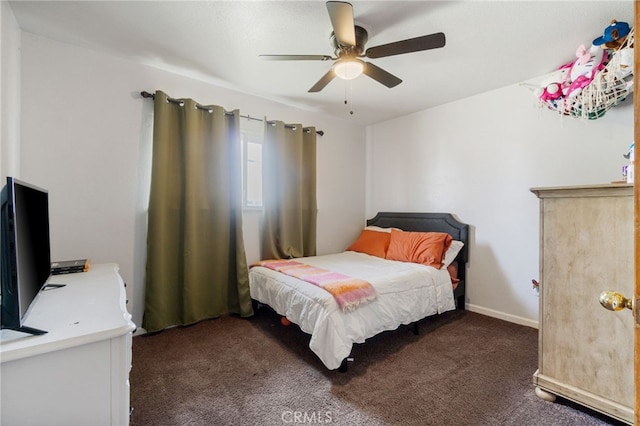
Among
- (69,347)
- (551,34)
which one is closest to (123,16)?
(69,347)

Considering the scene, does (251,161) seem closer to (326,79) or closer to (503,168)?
(326,79)

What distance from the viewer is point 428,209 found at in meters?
3.58

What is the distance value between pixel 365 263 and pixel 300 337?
3.29 ft

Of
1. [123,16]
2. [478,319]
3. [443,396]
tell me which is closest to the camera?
[443,396]

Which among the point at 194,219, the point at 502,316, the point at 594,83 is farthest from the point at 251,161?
the point at 502,316

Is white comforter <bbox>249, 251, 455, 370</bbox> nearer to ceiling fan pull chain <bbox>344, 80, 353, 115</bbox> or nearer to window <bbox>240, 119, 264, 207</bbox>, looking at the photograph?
window <bbox>240, 119, 264, 207</bbox>

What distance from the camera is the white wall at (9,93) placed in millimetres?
1684

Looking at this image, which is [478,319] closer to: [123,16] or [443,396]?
[443,396]

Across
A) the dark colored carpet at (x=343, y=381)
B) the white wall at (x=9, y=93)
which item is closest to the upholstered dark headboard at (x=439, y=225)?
the dark colored carpet at (x=343, y=381)

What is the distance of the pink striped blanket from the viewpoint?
1.99 m

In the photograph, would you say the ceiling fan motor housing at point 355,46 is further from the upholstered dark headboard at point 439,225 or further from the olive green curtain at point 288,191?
the upholstered dark headboard at point 439,225

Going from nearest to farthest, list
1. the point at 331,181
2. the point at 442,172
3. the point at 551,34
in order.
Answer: the point at 551,34 → the point at 442,172 → the point at 331,181

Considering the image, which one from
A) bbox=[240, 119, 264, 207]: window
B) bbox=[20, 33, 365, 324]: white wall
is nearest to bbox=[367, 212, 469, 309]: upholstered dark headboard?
bbox=[240, 119, 264, 207]: window

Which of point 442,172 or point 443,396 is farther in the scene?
point 442,172
